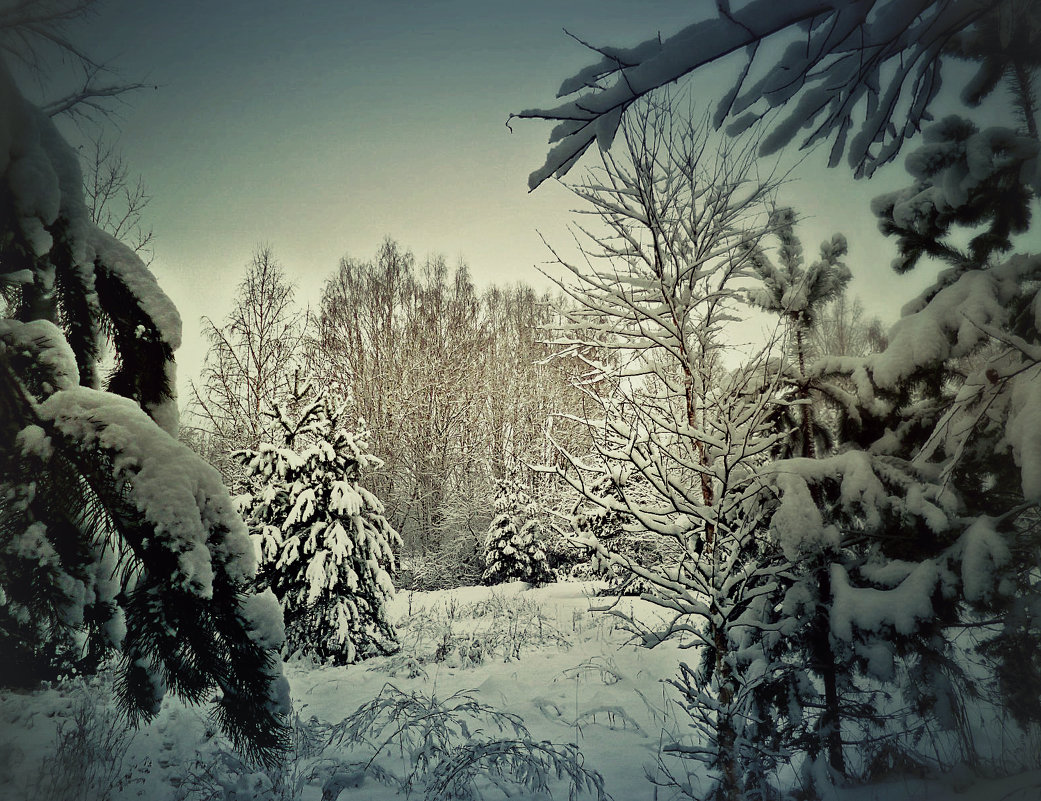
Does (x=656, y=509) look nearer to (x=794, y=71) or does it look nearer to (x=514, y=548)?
(x=794, y=71)

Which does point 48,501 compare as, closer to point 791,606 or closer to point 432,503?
point 791,606

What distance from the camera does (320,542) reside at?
229 inches

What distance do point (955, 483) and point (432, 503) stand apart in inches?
512

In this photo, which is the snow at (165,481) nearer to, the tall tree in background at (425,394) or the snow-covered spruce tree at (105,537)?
the snow-covered spruce tree at (105,537)

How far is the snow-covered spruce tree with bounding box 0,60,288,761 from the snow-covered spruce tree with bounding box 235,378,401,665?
4.48 meters

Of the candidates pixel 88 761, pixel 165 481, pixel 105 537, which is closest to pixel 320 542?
pixel 88 761

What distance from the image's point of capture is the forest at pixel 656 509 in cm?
121

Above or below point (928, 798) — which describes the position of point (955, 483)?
above

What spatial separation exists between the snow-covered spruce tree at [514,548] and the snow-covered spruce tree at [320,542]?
5.00 metres

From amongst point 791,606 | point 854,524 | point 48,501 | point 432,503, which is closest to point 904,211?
point 854,524

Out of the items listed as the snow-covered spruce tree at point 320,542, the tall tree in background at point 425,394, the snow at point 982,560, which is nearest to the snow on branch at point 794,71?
the snow at point 982,560

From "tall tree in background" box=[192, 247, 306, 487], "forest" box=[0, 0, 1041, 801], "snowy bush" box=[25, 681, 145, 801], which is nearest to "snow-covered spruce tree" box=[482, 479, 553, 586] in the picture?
"forest" box=[0, 0, 1041, 801]

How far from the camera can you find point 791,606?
2.64m

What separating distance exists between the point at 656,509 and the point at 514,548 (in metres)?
8.51
